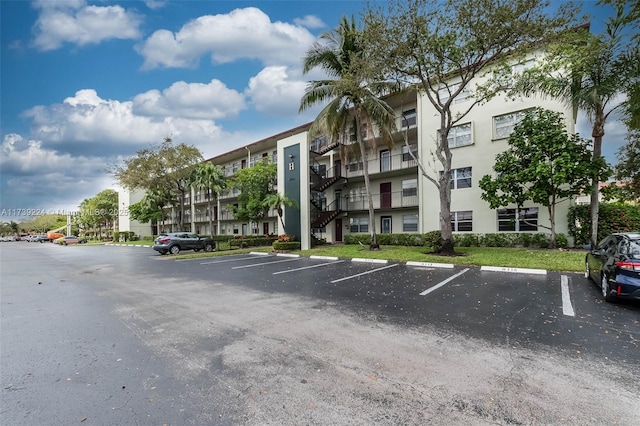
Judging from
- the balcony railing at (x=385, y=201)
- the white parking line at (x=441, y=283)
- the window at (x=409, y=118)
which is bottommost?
the white parking line at (x=441, y=283)

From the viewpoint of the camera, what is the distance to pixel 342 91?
1691 cm

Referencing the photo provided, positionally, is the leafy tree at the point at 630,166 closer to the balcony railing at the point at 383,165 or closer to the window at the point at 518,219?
the window at the point at 518,219

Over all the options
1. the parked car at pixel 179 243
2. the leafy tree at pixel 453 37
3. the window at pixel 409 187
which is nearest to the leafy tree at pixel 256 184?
the parked car at pixel 179 243

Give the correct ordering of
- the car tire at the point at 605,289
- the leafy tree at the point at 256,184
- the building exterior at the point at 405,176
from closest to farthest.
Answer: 1. the car tire at the point at 605,289
2. the building exterior at the point at 405,176
3. the leafy tree at the point at 256,184

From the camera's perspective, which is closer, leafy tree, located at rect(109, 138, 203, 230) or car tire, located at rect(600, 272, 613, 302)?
car tire, located at rect(600, 272, 613, 302)

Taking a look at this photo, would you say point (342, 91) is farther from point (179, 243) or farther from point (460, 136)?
point (179, 243)

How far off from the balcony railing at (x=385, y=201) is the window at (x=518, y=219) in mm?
5339

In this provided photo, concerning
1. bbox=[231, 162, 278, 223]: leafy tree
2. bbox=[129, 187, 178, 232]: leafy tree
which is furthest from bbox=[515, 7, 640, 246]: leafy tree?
bbox=[129, 187, 178, 232]: leafy tree

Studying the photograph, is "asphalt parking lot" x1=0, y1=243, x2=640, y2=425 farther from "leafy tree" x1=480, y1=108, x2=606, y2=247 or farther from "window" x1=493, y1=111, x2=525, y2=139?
"window" x1=493, y1=111, x2=525, y2=139

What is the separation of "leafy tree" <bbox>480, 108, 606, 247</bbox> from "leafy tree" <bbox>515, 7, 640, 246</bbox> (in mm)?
682

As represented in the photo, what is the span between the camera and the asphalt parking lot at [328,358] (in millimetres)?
2828

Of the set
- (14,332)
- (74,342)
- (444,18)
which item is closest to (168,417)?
(74,342)

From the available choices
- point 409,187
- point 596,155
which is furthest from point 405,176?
point 596,155

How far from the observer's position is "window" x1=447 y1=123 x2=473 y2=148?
62.3 feet
